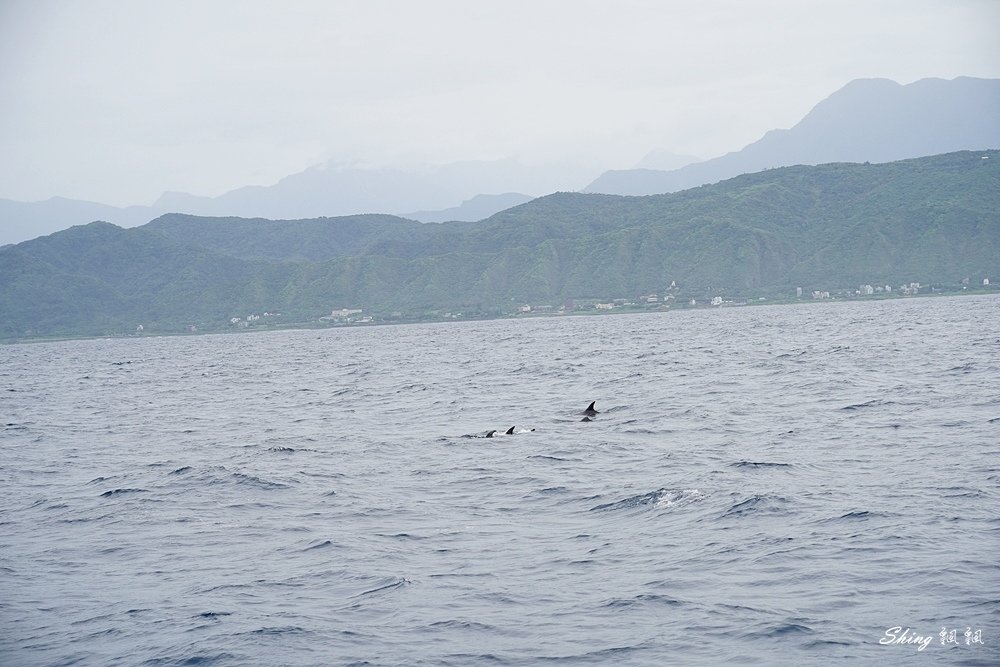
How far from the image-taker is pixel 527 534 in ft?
76.1

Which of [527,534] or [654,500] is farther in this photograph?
[654,500]

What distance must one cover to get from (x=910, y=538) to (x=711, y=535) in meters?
4.21

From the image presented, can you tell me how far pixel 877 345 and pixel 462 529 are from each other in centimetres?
6620

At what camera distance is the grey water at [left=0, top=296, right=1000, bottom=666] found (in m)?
16.5

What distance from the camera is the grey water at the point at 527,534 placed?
16.5 m

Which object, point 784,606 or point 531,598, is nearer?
point 784,606

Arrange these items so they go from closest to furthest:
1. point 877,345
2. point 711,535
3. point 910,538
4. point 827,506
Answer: point 910,538, point 711,535, point 827,506, point 877,345

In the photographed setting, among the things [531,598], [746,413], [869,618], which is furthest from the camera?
[746,413]

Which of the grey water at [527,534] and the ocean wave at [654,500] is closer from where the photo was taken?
the grey water at [527,534]

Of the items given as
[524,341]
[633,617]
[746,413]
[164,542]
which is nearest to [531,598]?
[633,617]

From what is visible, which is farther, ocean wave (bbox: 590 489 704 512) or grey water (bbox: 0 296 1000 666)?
ocean wave (bbox: 590 489 704 512)

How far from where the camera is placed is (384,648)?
1638 cm

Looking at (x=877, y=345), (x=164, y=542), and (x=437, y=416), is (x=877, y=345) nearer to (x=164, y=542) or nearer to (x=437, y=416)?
(x=437, y=416)

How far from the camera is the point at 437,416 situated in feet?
161
